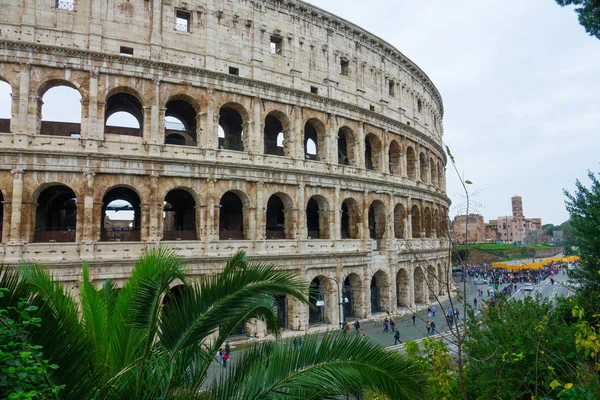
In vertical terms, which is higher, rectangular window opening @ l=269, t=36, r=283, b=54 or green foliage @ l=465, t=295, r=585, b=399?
rectangular window opening @ l=269, t=36, r=283, b=54

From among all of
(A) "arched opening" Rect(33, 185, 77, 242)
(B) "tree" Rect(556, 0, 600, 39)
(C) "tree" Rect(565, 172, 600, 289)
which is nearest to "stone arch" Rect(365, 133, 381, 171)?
(C) "tree" Rect(565, 172, 600, 289)

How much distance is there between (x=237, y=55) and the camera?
2211 cm

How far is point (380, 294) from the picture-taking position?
27.5 meters

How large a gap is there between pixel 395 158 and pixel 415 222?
5.70 meters

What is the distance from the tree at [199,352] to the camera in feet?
14.6

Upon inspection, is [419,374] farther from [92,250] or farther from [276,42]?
[276,42]

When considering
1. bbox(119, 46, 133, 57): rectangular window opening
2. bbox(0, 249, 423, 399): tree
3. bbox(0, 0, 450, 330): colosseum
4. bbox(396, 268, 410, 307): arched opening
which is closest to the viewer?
bbox(0, 249, 423, 399): tree

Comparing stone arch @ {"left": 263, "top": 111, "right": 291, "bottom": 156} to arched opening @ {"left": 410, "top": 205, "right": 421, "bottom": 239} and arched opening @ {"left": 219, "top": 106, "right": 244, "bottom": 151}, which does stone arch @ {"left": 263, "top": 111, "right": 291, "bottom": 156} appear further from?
arched opening @ {"left": 410, "top": 205, "right": 421, "bottom": 239}

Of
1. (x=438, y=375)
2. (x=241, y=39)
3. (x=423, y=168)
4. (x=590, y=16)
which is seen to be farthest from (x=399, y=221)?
(x=438, y=375)

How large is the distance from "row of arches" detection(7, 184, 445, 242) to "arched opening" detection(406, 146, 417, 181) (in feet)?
12.3

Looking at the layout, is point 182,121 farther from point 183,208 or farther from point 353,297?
point 353,297

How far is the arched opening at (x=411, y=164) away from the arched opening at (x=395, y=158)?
195cm

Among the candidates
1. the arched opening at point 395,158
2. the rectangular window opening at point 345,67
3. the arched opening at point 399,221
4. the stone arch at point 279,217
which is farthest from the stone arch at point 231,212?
the arched opening at point 395,158

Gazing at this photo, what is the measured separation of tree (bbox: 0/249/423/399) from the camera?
4.45 metres
